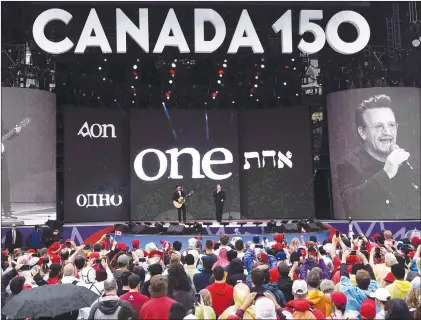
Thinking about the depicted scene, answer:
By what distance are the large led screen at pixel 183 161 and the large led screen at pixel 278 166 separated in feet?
2.46

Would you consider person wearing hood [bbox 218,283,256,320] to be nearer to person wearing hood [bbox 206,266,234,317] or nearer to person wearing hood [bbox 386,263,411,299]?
person wearing hood [bbox 206,266,234,317]

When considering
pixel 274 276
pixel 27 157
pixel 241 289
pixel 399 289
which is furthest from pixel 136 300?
pixel 27 157

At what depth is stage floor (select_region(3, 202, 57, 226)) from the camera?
845 inches

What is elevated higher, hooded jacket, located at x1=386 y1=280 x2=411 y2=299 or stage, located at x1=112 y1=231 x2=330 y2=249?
hooded jacket, located at x1=386 y1=280 x2=411 y2=299

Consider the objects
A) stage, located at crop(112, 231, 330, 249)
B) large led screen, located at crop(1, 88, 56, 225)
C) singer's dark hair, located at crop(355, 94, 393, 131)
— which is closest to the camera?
stage, located at crop(112, 231, 330, 249)

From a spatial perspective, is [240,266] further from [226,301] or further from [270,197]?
[270,197]

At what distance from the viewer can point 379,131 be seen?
23.5 meters

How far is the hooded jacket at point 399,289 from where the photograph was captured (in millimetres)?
6266

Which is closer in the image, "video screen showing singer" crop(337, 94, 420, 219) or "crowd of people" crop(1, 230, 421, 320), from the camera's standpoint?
"crowd of people" crop(1, 230, 421, 320)

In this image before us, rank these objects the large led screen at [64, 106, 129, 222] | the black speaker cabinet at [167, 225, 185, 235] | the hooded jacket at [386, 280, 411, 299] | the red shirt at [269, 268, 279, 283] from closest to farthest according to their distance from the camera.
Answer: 1. the hooded jacket at [386, 280, 411, 299]
2. the red shirt at [269, 268, 279, 283]
3. the black speaker cabinet at [167, 225, 185, 235]
4. the large led screen at [64, 106, 129, 222]

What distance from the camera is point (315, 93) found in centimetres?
2625

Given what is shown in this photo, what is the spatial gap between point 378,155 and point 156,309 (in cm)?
1938

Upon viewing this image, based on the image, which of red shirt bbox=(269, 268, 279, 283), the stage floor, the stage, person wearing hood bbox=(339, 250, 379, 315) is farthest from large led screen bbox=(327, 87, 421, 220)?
person wearing hood bbox=(339, 250, 379, 315)

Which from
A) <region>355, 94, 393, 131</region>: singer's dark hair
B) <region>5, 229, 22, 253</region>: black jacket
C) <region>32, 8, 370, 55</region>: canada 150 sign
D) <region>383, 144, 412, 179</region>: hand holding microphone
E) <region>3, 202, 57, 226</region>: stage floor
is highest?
<region>32, 8, 370, 55</region>: canada 150 sign
